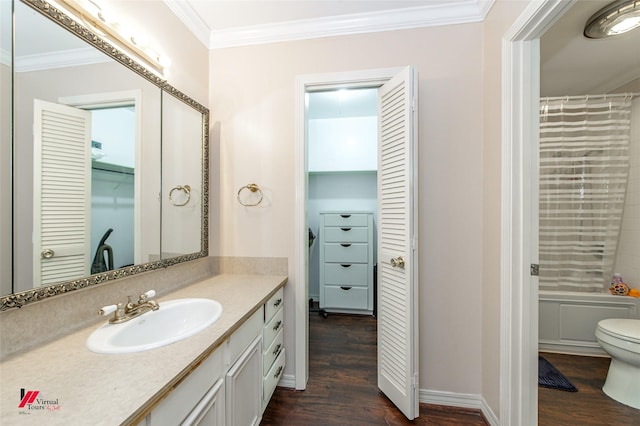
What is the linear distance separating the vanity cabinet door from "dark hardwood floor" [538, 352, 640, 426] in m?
1.75

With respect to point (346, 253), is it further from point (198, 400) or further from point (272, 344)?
point (198, 400)

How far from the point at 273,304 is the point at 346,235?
1.74 m

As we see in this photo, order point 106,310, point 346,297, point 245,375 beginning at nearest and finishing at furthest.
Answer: point 106,310
point 245,375
point 346,297

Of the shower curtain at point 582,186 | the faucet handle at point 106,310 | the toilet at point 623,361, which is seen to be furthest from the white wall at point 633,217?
the faucet handle at point 106,310

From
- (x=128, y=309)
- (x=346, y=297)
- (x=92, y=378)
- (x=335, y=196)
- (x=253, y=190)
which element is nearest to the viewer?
(x=92, y=378)

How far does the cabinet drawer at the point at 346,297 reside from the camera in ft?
10.1

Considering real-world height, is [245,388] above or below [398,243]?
below

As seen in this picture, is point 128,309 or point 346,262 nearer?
point 128,309

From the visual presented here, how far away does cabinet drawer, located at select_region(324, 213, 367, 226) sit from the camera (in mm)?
3133

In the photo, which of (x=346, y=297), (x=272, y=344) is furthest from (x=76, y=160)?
(x=346, y=297)

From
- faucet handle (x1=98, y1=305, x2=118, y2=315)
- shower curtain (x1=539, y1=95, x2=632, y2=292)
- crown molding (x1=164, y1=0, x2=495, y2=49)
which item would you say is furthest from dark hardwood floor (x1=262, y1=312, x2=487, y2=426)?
crown molding (x1=164, y1=0, x2=495, y2=49)

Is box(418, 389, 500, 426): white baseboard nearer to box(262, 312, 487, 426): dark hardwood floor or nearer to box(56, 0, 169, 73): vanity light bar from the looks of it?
box(262, 312, 487, 426): dark hardwood floor

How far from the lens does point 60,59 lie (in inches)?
36.8

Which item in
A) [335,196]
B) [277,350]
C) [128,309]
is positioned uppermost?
[335,196]
